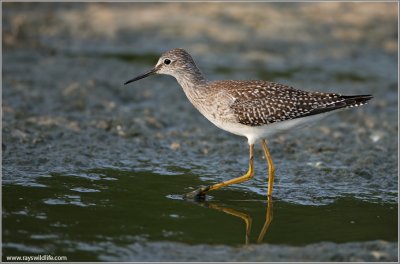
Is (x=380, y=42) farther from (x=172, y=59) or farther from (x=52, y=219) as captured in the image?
(x=52, y=219)

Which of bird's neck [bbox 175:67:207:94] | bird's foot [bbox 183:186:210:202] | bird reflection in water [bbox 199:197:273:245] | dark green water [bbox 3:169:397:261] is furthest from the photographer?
bird's neck [bbox 175:67:207:94]

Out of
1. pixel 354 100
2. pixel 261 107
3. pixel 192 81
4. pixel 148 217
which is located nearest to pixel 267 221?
pixel 148 217

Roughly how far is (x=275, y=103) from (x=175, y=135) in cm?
274

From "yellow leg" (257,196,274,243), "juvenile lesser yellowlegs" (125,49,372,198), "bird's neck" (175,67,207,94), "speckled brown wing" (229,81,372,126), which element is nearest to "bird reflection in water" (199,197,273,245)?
"yellow leg" (257,196,274,243)

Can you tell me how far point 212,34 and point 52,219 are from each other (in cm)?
1113

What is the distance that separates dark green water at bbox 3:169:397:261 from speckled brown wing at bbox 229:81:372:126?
1037mm

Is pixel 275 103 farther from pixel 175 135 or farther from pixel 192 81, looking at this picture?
pixel 175 135

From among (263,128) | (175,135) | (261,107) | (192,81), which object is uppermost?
(192,81)

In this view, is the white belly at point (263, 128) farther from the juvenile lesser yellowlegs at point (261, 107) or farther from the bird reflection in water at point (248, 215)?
the bird reflection in water at point (248, 215)

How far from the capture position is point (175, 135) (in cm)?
1105

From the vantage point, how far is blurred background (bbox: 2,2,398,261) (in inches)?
274

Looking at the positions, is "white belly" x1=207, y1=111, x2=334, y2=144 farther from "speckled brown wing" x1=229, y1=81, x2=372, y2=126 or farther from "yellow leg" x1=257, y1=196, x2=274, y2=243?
"yellow leg" x1=257, y1=196, x2=274, y2=243

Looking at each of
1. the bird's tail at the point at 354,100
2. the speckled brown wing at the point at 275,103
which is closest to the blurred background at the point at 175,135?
the speckled brown wing at the point at 275,103

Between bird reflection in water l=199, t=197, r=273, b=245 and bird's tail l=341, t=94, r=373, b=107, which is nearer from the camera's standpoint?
bird reflection in water l=199, t=197, r=273, b=245
